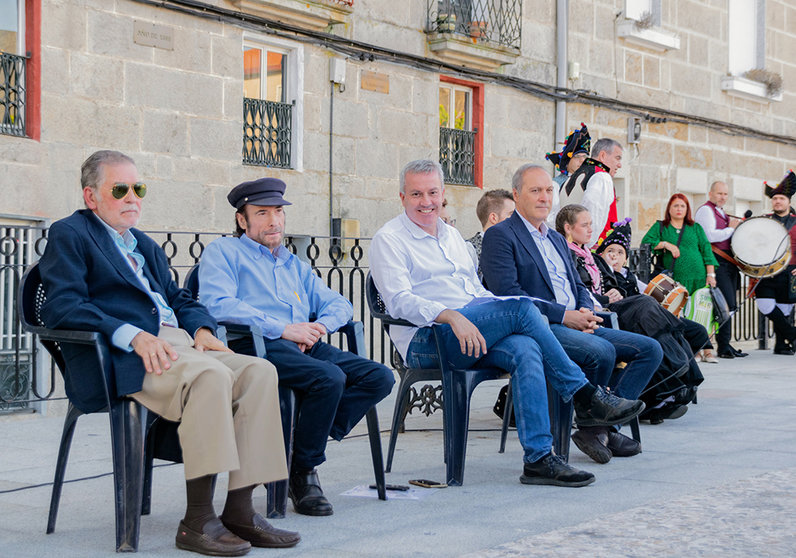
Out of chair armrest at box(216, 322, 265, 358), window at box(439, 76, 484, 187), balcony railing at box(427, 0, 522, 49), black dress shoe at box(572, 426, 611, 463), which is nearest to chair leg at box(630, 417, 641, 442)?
black dress shoe at box(572, 426, 611, 463)

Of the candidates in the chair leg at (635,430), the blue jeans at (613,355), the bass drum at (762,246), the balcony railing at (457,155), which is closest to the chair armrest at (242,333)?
the blue jeans at (613,355)

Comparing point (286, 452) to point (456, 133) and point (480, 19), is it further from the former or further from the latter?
point (480, 19)

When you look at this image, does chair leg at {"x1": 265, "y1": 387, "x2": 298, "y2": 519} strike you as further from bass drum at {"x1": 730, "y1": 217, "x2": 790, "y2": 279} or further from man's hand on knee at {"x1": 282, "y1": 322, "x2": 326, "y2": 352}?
bass drum at {"x1": 730, "y1": 217, "x2": 790, "y2": 279}

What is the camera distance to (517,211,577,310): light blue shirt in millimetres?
6383

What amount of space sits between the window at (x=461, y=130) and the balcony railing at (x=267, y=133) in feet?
8.37

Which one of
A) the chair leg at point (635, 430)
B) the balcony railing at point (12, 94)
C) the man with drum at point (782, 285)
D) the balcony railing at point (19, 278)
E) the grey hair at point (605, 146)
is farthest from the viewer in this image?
the man with drum at point (782, 285)

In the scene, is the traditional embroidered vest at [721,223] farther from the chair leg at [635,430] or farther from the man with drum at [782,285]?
the chair leg at [635,430]

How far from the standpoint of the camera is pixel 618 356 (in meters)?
6.52

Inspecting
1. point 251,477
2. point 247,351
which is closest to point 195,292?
point 247,351

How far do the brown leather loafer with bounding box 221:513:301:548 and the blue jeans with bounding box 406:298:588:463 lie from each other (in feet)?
5.10

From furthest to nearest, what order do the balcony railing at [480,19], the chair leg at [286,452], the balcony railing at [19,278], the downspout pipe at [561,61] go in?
the downspout pipe at [561,61]
the balcony railing at [480,19]
the balcony railing at [19,278]
the chair leg at [286,452]

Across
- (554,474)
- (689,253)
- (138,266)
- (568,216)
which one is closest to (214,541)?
(138,266)

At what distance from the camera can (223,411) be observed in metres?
4.05

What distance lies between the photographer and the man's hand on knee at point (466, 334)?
17.6 ft
